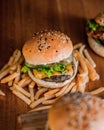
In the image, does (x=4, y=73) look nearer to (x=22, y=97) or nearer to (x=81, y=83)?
(x=22, y=97)

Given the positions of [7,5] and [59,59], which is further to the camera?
[7,5]

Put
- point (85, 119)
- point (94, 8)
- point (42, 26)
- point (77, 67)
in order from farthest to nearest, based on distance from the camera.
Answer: point (94, 8)
point (42, 26)
point (77, 67)
point (85, 119)

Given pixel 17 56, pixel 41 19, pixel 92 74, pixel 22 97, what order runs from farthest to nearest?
pixel 41 19 < pixel 17 56 < pixel 92 74 < pixel 22 97

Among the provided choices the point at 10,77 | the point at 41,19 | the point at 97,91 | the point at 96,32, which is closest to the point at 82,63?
the point at 97,91

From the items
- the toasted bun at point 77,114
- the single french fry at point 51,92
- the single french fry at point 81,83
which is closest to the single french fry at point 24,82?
the single french fry at point 51,92

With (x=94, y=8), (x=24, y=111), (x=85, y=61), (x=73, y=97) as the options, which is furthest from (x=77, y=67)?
(x=94, y=8)

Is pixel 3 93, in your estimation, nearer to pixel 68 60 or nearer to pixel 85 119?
pixel 68 60

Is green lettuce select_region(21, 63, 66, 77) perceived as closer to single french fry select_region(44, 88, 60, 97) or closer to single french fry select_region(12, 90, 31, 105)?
single french fry select_region(44, 88, 60, 97)
